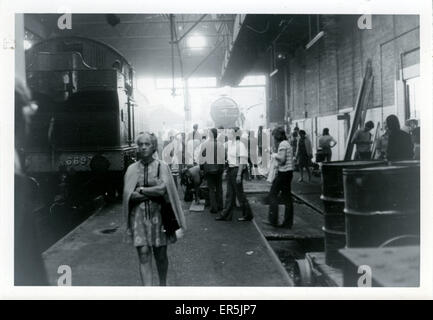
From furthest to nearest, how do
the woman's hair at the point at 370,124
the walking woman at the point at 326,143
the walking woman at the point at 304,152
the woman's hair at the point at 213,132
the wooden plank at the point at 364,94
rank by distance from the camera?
the walking woman at the point at 304,152, the walking woman at the point at 326,143, the wooden plank at the point at 364,94, the woman's hair at the point at 370,124, the woman's hair at the point at 213,132

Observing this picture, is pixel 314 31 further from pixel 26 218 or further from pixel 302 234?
pixel 26 218

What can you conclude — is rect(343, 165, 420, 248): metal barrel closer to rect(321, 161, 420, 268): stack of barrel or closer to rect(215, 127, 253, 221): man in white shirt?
rect(321, 161, 420, 268): stack of barrel

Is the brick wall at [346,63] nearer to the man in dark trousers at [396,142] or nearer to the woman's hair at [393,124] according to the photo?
the woman's hair at [393,124]

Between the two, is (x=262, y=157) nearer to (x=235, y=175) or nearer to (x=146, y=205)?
(x=235, y=175)

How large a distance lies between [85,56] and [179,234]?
661 centimetres

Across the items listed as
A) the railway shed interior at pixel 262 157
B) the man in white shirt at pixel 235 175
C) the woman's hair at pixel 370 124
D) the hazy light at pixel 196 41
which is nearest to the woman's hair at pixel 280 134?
the man in white shirt at pixel 235 175

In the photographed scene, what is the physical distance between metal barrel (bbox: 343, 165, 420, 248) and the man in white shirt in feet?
12.3

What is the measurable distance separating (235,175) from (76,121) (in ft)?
12.8

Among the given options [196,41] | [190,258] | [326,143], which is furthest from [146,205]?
[196,41]

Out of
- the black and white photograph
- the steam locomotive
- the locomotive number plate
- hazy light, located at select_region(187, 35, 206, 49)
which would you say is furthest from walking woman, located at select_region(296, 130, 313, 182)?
hazy light, located at select_region(187, 35, 206, 49)

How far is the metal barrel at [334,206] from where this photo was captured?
4.75 metres

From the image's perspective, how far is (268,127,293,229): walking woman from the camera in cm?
698

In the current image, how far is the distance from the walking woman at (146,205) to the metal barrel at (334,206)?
5.82 feet
